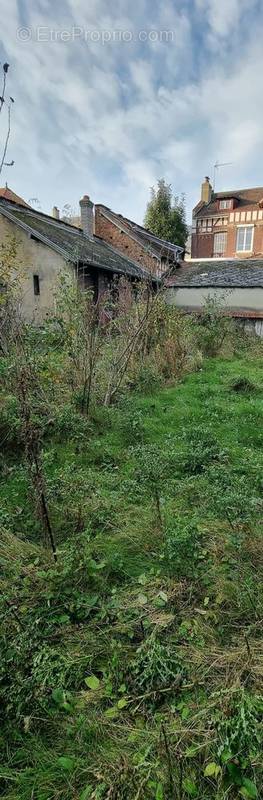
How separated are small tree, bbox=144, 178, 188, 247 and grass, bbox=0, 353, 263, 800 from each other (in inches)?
888

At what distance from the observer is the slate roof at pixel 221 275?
16.2 meters

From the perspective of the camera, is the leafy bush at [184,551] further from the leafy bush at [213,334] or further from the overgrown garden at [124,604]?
the leafy bush at [213,334]

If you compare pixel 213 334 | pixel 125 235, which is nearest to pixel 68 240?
pixel 125 235

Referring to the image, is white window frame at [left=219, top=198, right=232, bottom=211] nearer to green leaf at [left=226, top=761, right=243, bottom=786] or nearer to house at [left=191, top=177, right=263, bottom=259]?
house at [left=191, top=177, right=263, bottom=259]

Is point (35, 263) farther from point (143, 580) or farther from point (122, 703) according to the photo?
point (122, 703)

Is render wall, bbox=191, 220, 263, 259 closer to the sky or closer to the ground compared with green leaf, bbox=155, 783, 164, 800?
closer to the sky

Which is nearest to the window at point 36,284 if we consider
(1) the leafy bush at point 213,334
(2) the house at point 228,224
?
(1) the leafy bush at point 213,334

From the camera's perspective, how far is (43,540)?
2.94 m

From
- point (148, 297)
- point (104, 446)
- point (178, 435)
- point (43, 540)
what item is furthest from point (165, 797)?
point (148, 297)

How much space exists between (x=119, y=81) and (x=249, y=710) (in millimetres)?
8072

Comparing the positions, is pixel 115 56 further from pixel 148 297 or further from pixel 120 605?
pixel 120 605

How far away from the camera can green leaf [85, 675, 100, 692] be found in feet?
6.37

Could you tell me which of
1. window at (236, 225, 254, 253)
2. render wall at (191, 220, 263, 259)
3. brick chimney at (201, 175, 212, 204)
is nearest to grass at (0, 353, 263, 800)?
render wall at (191, 220, 263, 259)

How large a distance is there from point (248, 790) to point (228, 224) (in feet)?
102
